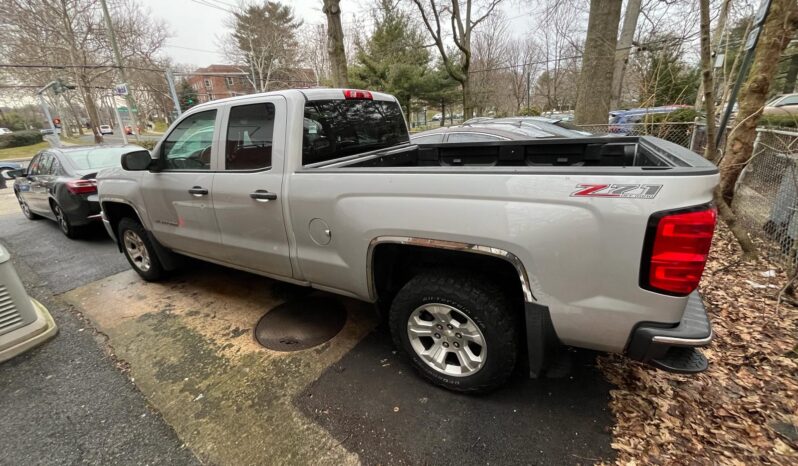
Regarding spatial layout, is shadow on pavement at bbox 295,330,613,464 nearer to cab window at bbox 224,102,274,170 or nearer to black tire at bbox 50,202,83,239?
cab window at bbox 224,102,274,170

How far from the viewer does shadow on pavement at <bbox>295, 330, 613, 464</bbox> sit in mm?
1877

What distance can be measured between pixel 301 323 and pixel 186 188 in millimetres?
1515

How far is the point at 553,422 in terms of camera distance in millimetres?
2043

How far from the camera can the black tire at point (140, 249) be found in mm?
3843

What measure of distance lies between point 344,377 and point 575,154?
2645mm

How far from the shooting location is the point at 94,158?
5.97 meters

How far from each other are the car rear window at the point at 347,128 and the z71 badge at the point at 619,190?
1.76 metres

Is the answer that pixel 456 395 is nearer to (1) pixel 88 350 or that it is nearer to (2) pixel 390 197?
(2) pixel 390 197

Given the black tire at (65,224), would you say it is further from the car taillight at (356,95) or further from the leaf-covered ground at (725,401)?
the leaf-covered ground at (725,401)

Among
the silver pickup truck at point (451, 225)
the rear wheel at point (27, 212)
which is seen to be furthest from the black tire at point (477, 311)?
the rear wheel at point (27, 212)

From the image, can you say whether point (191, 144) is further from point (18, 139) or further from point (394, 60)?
point (18, 139)

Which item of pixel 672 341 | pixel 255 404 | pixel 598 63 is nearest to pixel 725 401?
pixel 672 341

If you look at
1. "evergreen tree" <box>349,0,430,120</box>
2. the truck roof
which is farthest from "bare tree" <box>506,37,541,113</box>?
the truck roof

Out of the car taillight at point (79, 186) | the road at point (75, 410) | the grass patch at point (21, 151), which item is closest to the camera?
the road at point (75, 410)
